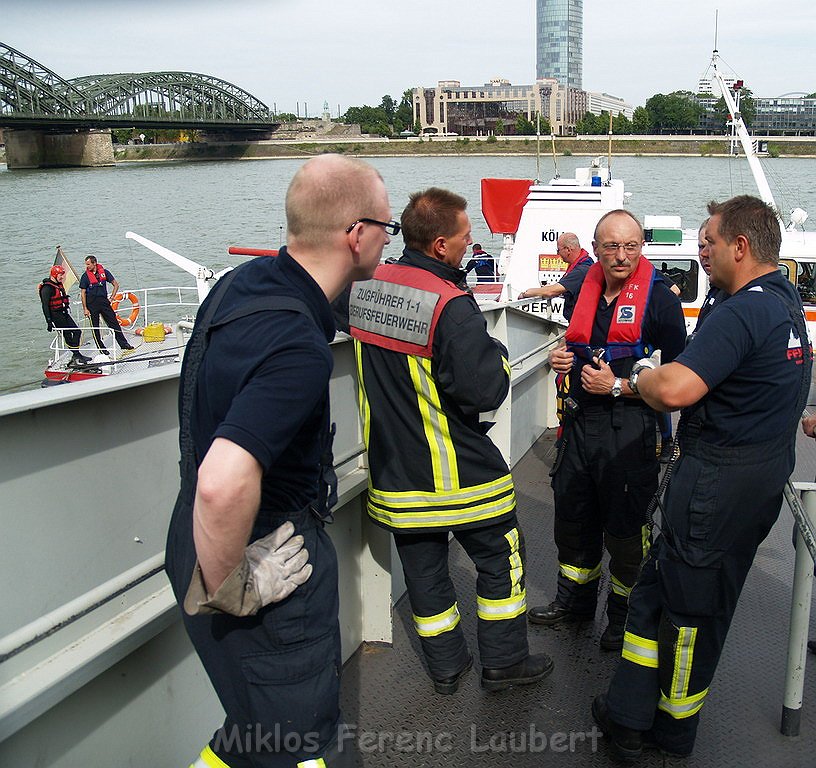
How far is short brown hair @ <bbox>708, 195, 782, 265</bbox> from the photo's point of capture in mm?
2268

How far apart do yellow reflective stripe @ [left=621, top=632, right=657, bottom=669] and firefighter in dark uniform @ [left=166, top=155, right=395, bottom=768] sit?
1113mm

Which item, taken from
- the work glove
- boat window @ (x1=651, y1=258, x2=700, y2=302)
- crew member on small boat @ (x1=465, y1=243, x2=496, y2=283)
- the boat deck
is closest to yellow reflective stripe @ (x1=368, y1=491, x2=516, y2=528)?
the boat deck

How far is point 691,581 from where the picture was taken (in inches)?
93.9

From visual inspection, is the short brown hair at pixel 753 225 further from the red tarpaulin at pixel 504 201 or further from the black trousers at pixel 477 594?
the red tarpaulin at pixel 504 201

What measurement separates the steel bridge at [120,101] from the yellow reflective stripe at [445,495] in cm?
6366

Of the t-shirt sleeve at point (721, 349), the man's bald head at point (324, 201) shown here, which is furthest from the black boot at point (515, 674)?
the man's bald head at point (324, 201)

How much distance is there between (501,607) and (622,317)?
1.11m

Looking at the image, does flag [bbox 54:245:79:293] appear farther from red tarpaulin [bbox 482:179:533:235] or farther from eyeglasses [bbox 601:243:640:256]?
eyeglasses [bbox 601:243:640:256]

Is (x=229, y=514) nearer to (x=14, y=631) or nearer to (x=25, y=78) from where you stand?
(x=14, y=631)

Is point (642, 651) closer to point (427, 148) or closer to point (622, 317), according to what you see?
point (622, 317)

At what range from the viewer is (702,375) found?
2.18m

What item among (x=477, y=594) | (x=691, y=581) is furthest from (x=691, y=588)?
(x=477, y=594)

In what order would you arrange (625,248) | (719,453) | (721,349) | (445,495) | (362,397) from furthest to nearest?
(625,248), (362,397), (445,495), (719,453), (721,349)

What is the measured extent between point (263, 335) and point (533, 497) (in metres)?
3.45
